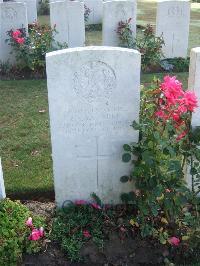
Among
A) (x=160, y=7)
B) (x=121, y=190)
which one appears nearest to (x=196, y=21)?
(x=160, y=7)

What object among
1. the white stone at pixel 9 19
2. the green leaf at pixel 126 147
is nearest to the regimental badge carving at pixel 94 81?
the green leaf at pixel 126 147

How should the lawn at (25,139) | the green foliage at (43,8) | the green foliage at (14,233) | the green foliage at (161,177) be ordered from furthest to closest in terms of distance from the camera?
1. the green foliage at (43,8)
2. the lawn at (25,139)
3. the green foliage at (161,177)
4. the green foliage at (14,233)

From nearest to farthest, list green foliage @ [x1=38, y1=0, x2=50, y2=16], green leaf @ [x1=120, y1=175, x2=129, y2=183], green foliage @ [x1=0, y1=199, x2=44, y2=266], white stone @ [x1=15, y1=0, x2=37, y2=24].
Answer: green foliage @ [x1=0, y1=199, x2=44, y2=266]
green leaf @ [x1=120, y1=175, x2=129, y2=183]
white stone @ [x1=15, y1=0, x2=37, y2=24]
green foliage @ [x1=38, y1=0, x2=50, y2=16]

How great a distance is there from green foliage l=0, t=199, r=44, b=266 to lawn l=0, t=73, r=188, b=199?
0.70 meters

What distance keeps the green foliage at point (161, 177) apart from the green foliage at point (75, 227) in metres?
0.36

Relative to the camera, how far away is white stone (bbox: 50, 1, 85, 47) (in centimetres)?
875

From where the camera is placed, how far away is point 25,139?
18.0ft

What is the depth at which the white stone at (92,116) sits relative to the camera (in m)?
3.48

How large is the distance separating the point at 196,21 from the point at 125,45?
637cm

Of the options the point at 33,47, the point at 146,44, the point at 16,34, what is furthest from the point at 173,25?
the point at 16,34

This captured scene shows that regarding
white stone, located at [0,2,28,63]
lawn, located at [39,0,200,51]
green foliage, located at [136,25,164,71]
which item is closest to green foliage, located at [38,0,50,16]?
lawn, located at [39,0,200,51]

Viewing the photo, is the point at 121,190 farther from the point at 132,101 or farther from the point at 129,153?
the point at 132,101

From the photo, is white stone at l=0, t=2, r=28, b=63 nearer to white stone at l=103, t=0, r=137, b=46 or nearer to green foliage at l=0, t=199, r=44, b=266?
white stone at l=103, t=0, r=137, b=46

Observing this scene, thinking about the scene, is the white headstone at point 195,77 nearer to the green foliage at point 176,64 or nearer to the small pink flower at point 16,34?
the green foliage at point 176,64
